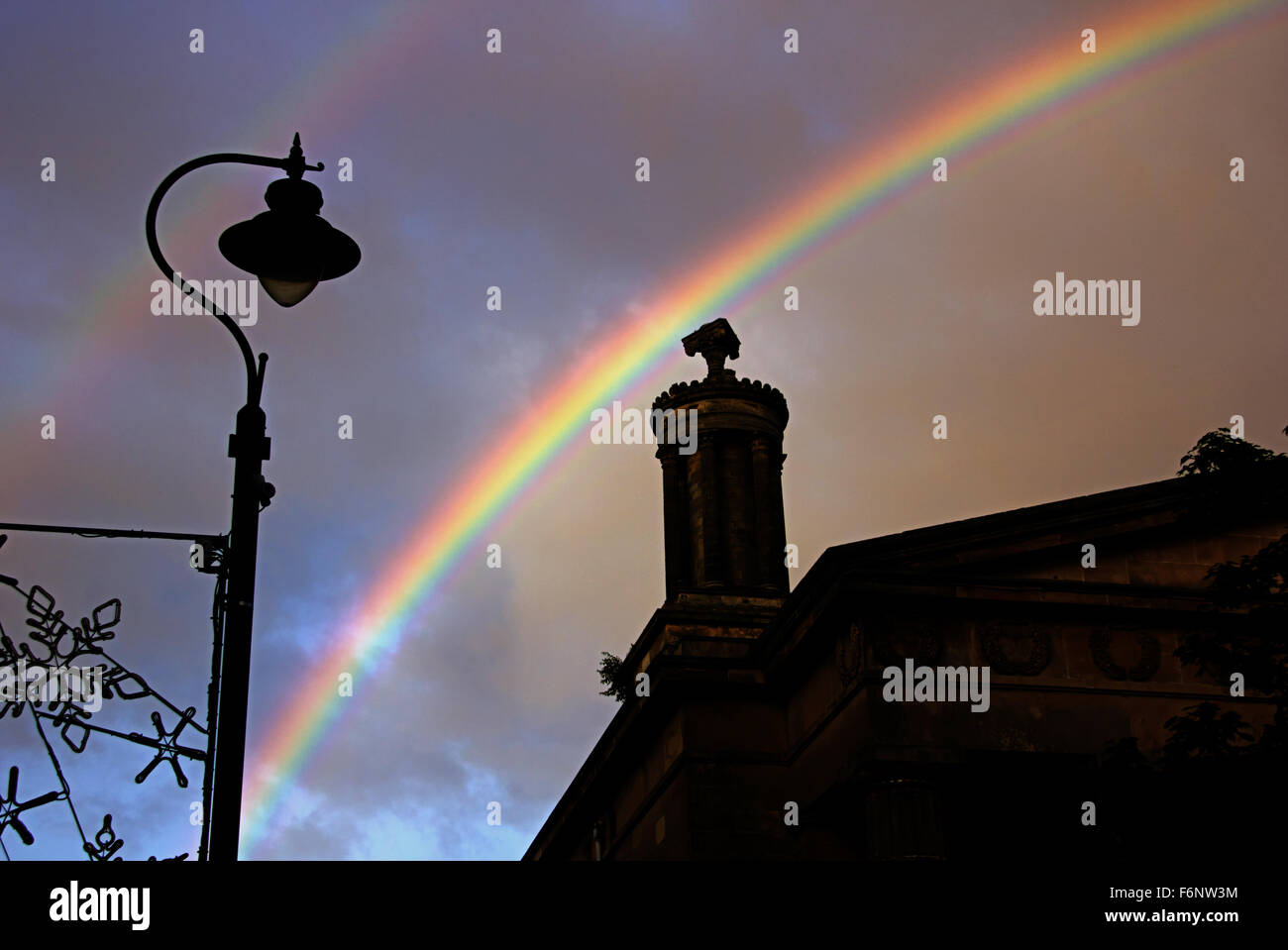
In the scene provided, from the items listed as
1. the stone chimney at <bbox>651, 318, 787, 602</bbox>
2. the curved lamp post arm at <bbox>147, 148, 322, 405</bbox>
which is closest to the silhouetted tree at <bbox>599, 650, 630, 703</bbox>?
the stone chimney at <bbox>651, 318, 787, 602</bbox>

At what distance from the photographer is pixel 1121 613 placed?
23.9 m

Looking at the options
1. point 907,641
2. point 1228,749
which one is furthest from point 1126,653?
point 1228,749

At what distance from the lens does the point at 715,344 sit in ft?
108

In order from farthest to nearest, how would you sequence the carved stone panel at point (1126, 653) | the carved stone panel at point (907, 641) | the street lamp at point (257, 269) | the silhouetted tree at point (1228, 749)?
the carved stone panel at point (1126, 653), the carved stone panel at point (907, 641), the silhouetted tree at point (1228, 749), the street lamp at point (257, 269)

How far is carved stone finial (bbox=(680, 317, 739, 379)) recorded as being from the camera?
108ft

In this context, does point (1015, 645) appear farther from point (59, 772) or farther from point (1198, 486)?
point (59, 772)

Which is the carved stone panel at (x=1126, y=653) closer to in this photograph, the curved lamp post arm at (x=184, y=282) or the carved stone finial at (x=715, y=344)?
the carved stone finial at (x=715, y=344)

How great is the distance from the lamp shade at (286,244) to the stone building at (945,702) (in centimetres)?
1439

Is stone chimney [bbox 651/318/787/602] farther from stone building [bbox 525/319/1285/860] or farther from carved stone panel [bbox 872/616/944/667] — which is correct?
carved stone panel [bbox 872/616/944/667]

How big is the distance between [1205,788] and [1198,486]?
11.7 feet

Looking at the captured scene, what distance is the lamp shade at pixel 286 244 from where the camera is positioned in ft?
31.3

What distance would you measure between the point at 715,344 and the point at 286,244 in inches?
936

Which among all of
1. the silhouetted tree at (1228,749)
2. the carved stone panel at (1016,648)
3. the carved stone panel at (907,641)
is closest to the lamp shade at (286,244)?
the silhouetted tree at (1228,749)
